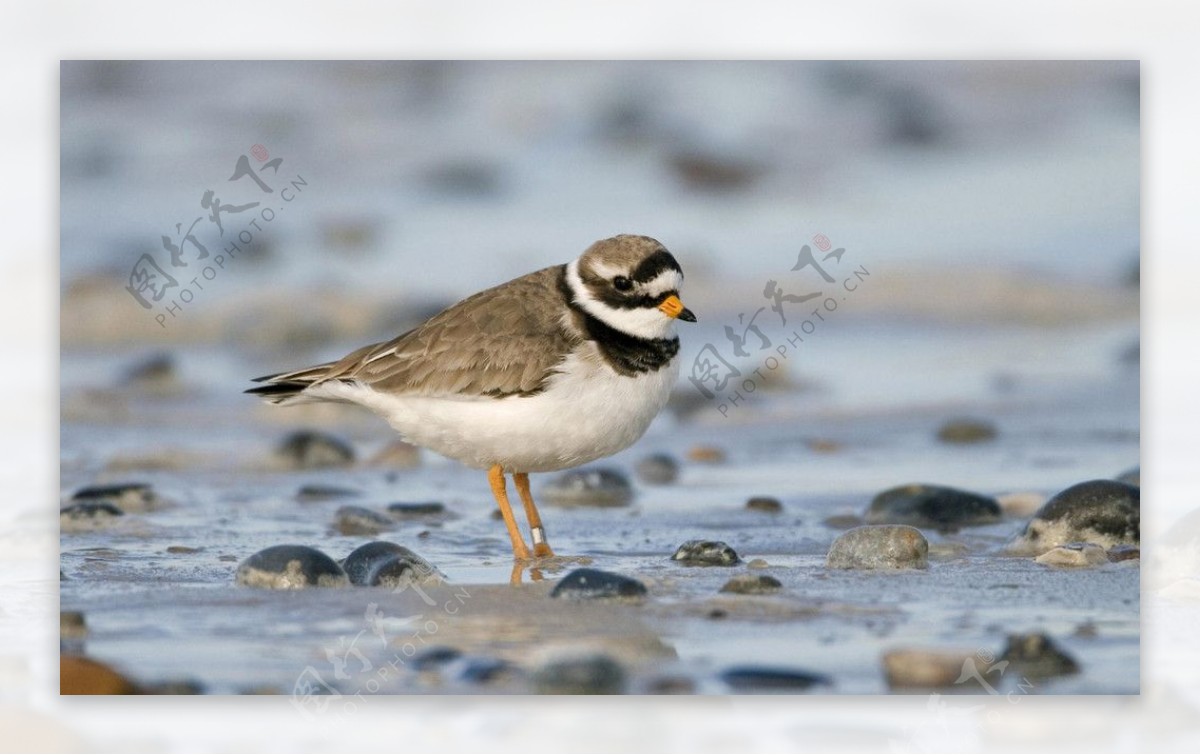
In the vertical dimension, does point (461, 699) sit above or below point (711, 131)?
below

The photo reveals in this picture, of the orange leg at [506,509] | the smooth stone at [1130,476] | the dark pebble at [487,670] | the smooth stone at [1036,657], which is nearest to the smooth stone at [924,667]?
the smooth stone at [1036,657]

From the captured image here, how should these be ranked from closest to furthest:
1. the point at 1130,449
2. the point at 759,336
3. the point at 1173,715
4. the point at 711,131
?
1. the point at 1173,715
2. the point at 1130,449
3. the point at 711,131
4. the point at 759,336

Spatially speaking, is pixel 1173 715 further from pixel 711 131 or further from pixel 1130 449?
pixel 711 131

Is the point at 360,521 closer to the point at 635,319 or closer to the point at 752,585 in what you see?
the point at 635,319

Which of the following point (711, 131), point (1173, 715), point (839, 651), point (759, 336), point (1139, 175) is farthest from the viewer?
point (759, 336)

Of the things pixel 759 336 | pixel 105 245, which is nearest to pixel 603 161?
pixel 759 336

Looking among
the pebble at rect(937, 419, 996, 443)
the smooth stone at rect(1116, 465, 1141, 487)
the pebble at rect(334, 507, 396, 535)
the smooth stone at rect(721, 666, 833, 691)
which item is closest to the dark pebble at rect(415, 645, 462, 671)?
the smooth stone at rect(721, 666, 833, 691)

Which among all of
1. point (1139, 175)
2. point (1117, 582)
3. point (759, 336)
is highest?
point (1139, 175)

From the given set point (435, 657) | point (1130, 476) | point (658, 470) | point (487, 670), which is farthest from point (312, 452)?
point (1130, 476)
